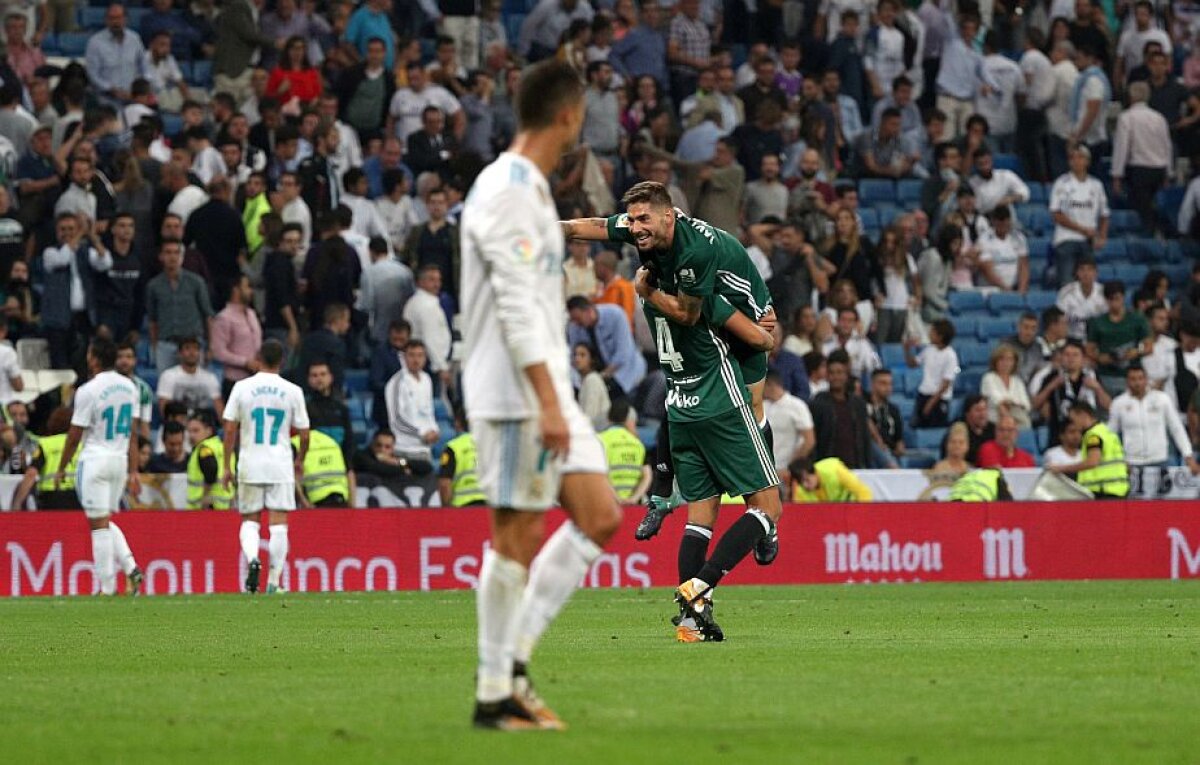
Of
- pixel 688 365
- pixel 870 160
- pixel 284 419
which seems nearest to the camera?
pixel 688 365

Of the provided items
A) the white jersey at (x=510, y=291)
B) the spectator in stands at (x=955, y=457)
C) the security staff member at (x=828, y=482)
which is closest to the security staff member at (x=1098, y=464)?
the spectator in stands at (x=955, y=457)

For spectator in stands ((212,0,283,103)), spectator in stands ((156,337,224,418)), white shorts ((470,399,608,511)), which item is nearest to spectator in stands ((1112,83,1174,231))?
spectator in stands ((212,0,283,103))

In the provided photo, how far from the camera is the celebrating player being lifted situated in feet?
40.9

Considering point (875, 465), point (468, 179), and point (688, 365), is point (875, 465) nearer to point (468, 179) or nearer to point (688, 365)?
point (468, 179)

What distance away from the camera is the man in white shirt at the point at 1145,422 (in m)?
24.8

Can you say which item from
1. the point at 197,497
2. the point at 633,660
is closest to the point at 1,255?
the point at 197,497

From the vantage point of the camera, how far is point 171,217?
23547 mm

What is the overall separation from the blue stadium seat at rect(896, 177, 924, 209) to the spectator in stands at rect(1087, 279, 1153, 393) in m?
3.32

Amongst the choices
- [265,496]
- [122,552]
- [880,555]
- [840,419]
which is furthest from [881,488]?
[122,552]

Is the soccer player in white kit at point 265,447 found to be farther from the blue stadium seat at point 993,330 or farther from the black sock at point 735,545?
the blue stadium seat at point 993,330

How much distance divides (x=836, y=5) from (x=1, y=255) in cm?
1251

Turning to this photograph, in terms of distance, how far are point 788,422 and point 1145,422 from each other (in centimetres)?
455

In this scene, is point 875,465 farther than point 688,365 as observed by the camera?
Yes

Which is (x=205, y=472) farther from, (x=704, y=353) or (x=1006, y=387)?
(x=704, y=353)
